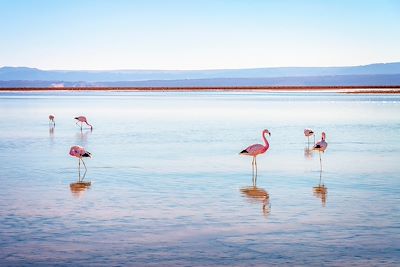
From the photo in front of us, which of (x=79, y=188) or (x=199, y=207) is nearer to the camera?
(x=199, y=207)

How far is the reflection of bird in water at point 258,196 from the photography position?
9.05 metres

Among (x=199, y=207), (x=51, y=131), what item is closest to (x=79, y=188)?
(x=199, y=207)

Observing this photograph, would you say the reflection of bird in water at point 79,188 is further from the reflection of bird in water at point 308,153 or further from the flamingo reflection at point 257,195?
the reflection of bird in water at point 308,153

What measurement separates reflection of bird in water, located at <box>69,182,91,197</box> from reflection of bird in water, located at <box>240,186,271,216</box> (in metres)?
2.56

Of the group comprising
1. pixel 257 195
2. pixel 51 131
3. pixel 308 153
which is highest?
pixel 51 131

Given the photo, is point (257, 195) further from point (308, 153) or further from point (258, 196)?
point (308, 153)

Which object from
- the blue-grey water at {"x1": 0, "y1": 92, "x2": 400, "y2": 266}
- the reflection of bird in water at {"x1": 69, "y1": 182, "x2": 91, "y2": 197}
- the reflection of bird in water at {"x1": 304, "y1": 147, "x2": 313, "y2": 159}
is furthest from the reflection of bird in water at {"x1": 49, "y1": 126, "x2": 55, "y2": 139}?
the reflection of bird in water at {"x1": 69, "y1": 182, "x2": 91, "y2": 197}

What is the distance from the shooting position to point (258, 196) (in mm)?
9922

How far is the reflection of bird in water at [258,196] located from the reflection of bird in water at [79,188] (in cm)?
256

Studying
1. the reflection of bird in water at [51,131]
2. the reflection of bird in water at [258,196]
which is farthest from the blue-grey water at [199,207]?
the reflection of bird in water at [51,131]

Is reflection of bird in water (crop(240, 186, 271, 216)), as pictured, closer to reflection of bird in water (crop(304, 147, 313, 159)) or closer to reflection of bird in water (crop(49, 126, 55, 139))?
reflection of bird in water (crop(304, 147, 313, 159))

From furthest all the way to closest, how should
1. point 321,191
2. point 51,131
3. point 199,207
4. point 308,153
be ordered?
point 51,131
point 308,153
point 321,191
point 199,207

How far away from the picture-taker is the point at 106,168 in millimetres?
13016

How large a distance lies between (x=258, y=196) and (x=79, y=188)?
2.97m
